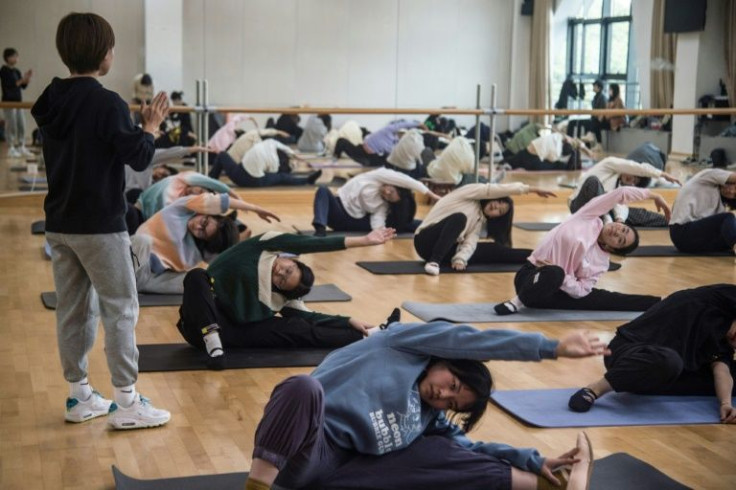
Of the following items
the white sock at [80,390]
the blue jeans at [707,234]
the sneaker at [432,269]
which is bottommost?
the white sock at [80,390]

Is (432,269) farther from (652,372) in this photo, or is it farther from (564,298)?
(652,372)

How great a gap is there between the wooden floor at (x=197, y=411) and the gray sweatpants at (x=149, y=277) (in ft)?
1.13

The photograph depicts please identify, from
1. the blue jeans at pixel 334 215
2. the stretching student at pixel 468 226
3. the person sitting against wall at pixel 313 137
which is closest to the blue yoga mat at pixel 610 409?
the stretching student at pixel 468 226

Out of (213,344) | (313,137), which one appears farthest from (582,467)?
(313,137)

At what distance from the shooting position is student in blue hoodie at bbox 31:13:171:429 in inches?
119

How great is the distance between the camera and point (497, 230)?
21.4ft

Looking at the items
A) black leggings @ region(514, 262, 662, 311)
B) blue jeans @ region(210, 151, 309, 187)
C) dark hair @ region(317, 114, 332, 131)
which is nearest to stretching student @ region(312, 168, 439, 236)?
black leggings @ region(514, 262, 662, 311)

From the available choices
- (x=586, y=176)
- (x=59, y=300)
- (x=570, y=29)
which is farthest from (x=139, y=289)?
(x=570, y=29)

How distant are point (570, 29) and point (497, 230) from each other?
1205 cm

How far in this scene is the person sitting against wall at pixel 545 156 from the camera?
1248 cm

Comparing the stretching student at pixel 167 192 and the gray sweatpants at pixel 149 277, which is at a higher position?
the stretching student at pixel 167 192

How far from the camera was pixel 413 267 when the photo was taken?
21.0 feet

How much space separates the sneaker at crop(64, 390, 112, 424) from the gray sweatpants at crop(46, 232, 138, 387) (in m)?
0.14

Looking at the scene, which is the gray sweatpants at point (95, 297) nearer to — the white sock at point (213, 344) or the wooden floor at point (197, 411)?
the wooden floor at point (197, 411)
